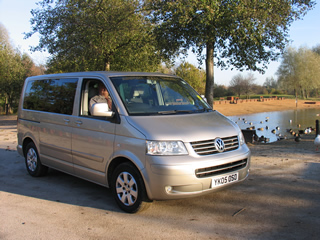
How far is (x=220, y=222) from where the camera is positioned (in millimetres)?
4453

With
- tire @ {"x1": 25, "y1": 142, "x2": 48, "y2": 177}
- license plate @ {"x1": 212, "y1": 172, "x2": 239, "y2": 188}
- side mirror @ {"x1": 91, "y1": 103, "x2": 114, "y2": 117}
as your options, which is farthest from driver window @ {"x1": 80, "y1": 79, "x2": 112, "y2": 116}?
license plate @ {"x1": 212, "y1": 172, "x2": 239, "y2": 188}

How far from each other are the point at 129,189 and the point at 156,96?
162 centimetres

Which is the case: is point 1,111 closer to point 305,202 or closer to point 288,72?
point 305,202

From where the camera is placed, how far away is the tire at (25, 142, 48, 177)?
22.9 feet

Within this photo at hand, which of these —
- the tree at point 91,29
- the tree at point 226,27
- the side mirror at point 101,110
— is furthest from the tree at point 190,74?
the side mirror at point 101,110

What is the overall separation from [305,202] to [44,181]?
489 centimetres

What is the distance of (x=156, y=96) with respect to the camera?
5.52 meters

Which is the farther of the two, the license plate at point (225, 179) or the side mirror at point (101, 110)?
the side mirror at point (101, 110)

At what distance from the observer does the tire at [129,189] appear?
15.0 feet

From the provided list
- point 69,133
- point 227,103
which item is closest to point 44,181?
point 69,133

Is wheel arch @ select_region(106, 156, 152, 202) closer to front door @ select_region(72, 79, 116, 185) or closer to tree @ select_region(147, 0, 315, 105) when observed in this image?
front door @ select_region(72, 79, 116, 185)

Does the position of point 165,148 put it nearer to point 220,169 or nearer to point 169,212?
point 220,169

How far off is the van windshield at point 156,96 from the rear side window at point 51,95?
109cm

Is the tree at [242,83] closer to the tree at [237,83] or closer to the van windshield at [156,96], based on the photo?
the tree at [237,83]
